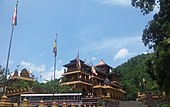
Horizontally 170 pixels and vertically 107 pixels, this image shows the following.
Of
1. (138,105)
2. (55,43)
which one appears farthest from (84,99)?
(55,43)

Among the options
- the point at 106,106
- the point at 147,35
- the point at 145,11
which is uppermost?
the point at 145,11

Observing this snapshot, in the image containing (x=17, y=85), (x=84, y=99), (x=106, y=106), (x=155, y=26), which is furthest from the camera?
(x=17, y=85)

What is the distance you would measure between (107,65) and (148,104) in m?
39.6

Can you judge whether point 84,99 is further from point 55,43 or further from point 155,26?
point 155,26

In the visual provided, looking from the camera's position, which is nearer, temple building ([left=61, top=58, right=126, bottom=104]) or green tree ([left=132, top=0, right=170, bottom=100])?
green tree ([left=132, top=0, right=170, bottom=100])

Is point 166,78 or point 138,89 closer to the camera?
point 166,78

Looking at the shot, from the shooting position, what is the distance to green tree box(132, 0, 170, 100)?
72.0 feet

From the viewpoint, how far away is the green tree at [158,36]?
2194 cm

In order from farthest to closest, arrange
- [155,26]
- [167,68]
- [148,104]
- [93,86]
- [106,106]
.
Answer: [93,86] < [148,104] < [106,106] < [155,26] < [167,68]

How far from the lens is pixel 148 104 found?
3566 centimetres

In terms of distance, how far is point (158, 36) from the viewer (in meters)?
26.7

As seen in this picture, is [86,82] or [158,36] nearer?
[158,36]

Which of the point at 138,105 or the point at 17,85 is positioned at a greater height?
the point at 17,85

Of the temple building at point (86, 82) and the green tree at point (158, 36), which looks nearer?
the green tree at point (158, 36)
